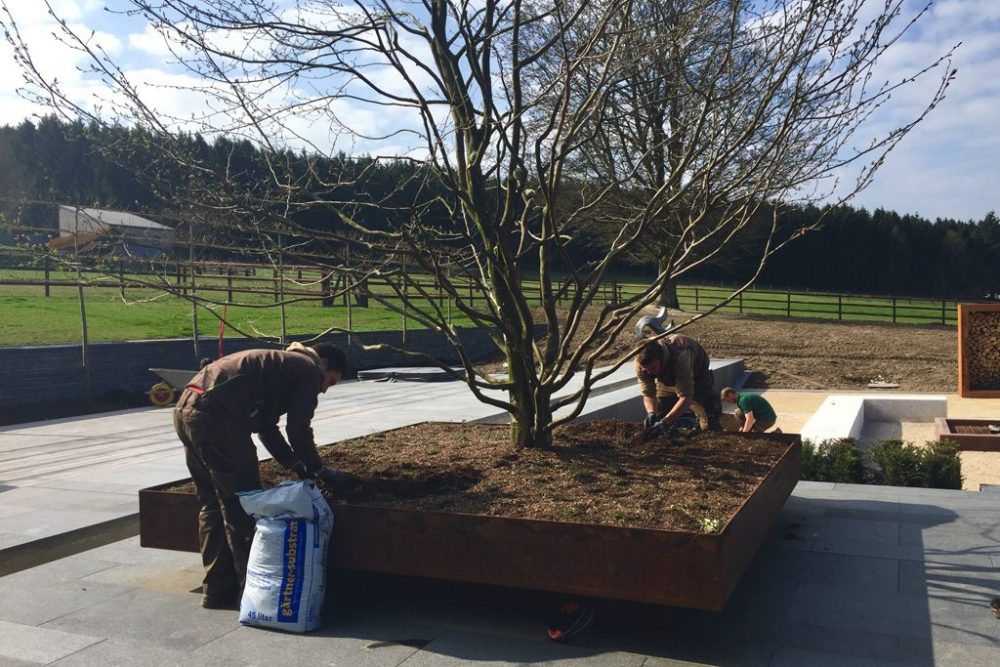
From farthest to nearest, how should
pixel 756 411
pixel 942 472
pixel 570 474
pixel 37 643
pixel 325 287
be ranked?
pixel 756 411 < pixel 942 472 < pixel 325 287 < pixel 570 474 < pixel 37 643

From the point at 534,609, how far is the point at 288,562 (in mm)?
1292

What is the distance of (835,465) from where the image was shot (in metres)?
8.41

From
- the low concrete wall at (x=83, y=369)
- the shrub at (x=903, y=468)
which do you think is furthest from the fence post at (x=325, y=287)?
the low concrete wall at (x=83, y=369)

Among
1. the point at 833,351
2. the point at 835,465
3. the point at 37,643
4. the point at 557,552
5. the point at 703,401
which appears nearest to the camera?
the point at 557,552

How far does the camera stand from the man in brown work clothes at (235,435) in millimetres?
4629

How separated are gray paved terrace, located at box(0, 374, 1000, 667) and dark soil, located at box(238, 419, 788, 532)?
53 centimetres

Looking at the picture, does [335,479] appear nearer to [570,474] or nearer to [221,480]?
[221,480]

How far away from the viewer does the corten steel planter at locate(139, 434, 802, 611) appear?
151 inches

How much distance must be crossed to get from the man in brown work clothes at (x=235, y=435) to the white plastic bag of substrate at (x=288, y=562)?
0.30 metres

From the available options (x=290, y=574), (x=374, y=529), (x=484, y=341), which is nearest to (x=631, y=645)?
(x=374, y=529)

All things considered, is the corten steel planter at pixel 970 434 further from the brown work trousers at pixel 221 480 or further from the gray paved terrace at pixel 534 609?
the brown work trousers at pixel 221 480

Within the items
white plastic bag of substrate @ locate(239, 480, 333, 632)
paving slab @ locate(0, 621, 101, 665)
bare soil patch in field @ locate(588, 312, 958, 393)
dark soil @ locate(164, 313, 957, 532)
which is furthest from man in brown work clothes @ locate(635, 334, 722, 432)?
bare soil patch in field @ locate(588, 312, 958, 393)

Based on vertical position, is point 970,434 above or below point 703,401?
below

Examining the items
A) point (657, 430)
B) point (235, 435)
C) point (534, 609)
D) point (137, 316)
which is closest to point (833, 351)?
point (137, 316)
